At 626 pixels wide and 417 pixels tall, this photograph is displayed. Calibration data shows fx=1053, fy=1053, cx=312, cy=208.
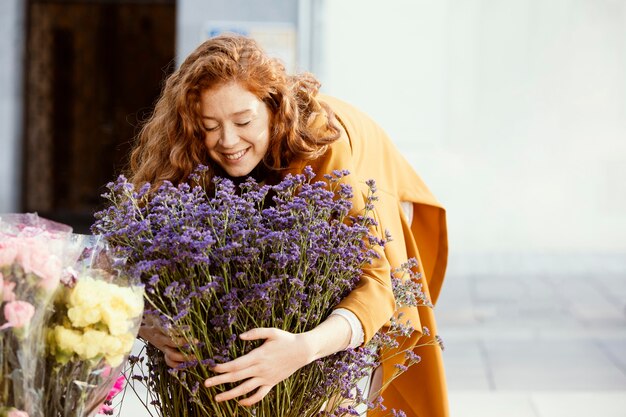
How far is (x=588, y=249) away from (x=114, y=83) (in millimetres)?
7098

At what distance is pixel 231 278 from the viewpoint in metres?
1.62

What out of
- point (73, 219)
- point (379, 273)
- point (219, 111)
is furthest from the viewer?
point (73, 219)

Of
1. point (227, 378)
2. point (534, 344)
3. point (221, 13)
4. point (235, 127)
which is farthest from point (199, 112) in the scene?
point (221, 13)

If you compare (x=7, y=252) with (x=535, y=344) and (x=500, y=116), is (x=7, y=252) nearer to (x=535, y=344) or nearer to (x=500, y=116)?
(x=535, y=344)

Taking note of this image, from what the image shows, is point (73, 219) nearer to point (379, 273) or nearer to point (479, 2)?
point (479, 2)

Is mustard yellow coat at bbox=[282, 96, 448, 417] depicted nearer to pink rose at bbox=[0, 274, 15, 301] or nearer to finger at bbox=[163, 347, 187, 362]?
finger at bbox=[163, 347, 187, 362]

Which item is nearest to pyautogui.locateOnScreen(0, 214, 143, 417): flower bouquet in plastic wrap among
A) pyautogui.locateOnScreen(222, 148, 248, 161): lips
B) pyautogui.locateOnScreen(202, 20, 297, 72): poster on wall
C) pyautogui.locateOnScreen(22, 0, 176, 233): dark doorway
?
pyautogui.locateOnScreen(222, 148, 248, 161): lips

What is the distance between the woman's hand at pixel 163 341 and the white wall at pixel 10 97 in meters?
5.68

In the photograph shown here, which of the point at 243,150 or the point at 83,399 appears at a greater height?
the point at 243,150

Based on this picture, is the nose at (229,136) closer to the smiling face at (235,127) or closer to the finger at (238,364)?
the smiling face at (235,127)

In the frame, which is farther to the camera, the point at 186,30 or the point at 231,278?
the point at 186,30

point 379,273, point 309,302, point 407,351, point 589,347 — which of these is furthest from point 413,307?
point 589,347

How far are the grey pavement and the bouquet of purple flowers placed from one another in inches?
86.9

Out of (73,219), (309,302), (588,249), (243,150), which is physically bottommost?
(73,219)
